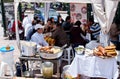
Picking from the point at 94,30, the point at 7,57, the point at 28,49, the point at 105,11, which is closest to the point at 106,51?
the point at 105,11

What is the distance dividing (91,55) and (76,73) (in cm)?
73

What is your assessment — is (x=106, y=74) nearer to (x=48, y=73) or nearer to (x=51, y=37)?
(x=48, y=73)

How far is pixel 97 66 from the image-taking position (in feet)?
27.3

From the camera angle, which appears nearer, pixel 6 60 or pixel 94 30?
pixel 6 60

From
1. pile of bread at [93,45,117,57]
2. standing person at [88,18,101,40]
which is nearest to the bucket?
pile of bread at [93,45,117,57]

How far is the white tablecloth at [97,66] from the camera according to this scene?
8.24 meters

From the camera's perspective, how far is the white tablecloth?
8.24 metres

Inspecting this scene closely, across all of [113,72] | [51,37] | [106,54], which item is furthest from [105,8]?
[51,37]

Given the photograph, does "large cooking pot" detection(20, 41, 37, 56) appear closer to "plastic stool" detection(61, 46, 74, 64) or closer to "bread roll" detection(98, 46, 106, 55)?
"plastic stool" detection(61, 46, 74, 64)

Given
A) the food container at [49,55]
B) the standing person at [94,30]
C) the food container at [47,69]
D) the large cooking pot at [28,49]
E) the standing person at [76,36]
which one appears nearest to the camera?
the food container at [49,55]

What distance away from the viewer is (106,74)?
8.34 meters

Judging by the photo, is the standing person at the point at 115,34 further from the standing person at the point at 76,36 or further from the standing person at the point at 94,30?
the standing person at the point at 76,36

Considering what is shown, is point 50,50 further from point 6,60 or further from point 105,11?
point 105,11

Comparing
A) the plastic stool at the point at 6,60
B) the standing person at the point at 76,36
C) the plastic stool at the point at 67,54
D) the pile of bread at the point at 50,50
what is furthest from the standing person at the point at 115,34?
the plastic stool at the point at 6,60
